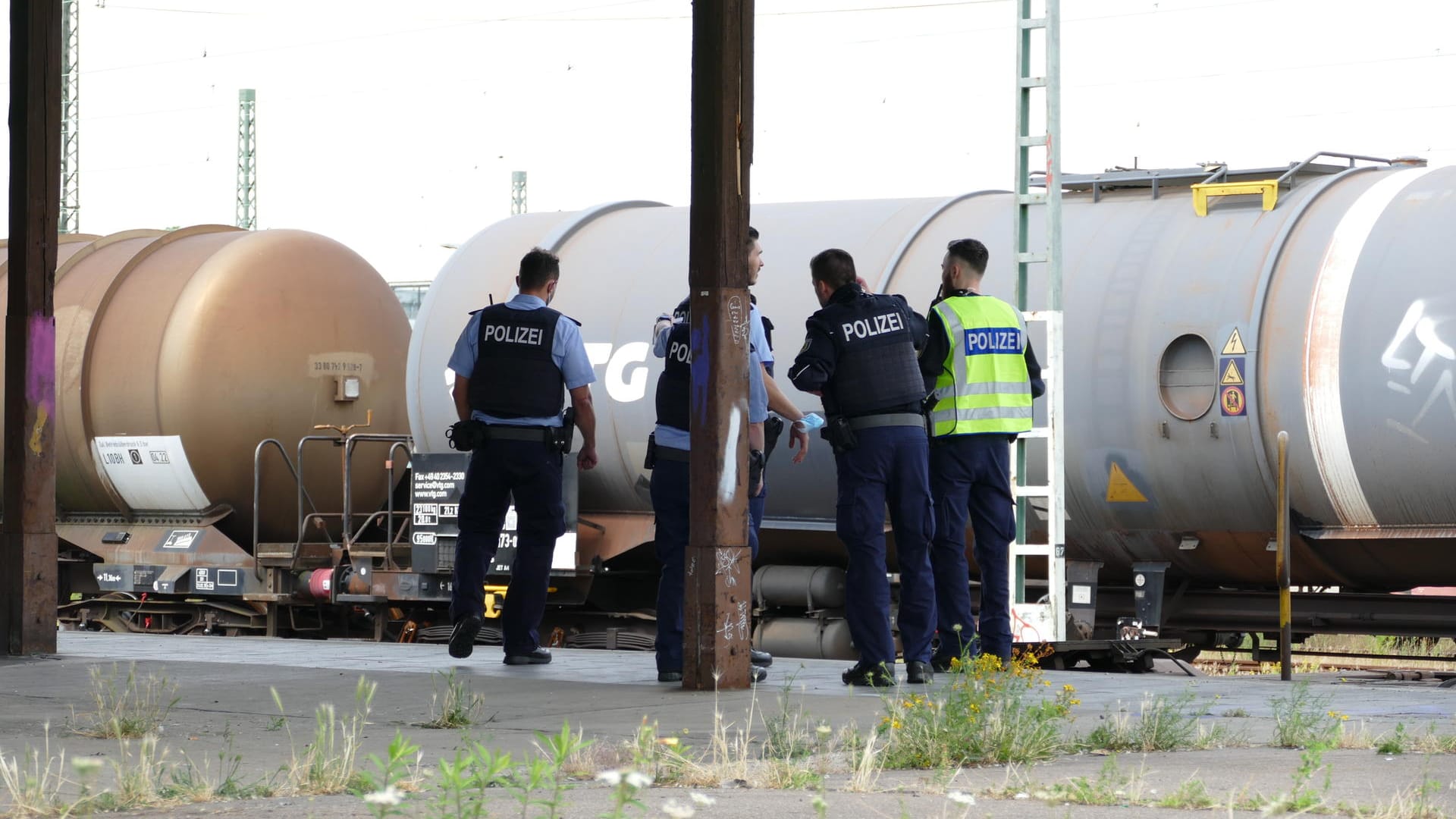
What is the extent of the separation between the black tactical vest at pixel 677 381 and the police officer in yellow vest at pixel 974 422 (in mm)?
1064

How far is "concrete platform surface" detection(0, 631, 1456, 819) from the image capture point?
438 centimetres

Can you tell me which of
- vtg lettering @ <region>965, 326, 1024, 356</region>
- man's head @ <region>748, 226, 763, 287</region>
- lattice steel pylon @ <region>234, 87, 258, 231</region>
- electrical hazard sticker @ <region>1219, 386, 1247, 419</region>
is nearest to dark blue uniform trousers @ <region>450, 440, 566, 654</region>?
man's head @ <region>748, 226, 763, 287</region>

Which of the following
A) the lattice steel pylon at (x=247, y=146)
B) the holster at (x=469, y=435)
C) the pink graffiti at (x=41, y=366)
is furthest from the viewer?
the lattice steel pylon at (x=247, y=146)

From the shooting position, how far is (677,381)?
7.98 metres

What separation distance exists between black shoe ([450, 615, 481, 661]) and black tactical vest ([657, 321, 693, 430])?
1.57m

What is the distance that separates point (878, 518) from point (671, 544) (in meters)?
1.05

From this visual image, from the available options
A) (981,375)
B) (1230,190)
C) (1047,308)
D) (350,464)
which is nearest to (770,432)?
(981,375)

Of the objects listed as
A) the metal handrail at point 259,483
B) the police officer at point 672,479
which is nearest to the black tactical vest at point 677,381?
the police officer at point 672,479

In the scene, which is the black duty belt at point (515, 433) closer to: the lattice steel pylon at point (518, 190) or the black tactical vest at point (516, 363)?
the black tactical vest at point (516, 363)

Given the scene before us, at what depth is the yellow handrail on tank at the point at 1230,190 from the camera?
11383 mm

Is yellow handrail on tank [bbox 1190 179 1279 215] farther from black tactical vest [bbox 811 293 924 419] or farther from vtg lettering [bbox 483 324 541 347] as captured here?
vtg lettering [bbox 483 324 541 347]

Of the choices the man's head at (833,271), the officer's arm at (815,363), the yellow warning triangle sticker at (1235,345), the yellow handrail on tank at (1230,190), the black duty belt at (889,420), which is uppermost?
the yellow handrail on tank at (1230,190)

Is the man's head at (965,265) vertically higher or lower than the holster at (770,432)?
higher

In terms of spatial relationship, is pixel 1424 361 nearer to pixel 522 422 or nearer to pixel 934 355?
pixel 934 355
